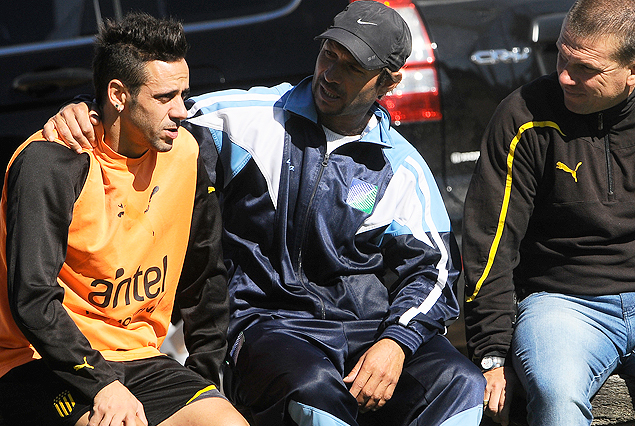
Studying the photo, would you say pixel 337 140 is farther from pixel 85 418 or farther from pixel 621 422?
pixel 621 422

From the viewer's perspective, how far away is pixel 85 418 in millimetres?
2264

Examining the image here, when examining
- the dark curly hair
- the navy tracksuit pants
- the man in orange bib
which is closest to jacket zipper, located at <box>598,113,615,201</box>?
the navy tracksuit pants

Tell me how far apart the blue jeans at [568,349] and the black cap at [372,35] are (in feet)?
3.56

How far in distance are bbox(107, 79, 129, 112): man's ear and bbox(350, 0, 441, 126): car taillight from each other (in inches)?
48.5

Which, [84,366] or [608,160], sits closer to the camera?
[84,366]

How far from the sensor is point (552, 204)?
9.83 feet

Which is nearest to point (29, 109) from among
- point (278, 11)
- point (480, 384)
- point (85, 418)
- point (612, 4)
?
point (278, 11)

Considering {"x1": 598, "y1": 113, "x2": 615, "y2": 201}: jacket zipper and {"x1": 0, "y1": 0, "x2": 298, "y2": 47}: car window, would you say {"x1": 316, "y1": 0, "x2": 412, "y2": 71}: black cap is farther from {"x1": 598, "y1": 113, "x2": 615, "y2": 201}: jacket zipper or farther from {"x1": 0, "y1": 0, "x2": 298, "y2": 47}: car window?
{"x1": 598, "y1": 113, "x2": 615, "y2": 201}: jacket zipper

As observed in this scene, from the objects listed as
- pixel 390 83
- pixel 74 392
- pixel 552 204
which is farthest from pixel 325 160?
pixel 74 392

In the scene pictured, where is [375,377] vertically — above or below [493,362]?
above

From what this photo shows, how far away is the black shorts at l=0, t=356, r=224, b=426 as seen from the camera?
7.54 feet

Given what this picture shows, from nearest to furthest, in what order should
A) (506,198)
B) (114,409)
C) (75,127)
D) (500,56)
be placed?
(114,409)
(75,127)
(506,198)
(500,56)

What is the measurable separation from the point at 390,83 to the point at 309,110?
1.23ft

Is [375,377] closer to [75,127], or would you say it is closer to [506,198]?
[506,198]
